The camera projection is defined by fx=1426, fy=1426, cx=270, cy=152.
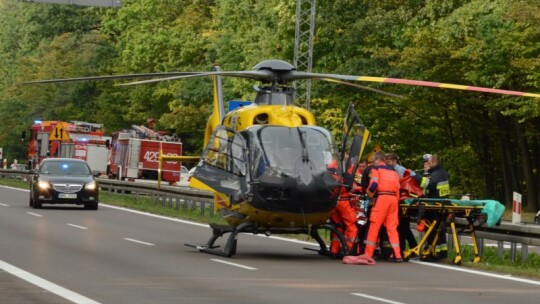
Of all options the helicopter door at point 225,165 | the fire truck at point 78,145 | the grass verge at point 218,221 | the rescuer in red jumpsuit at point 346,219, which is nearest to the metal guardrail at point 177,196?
the grass verge at point 218,221

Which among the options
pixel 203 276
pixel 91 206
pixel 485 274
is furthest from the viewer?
pixel 91 206

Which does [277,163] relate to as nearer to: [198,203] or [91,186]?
[91,186]

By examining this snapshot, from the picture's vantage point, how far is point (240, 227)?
22.6m

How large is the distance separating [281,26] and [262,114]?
36141 mm

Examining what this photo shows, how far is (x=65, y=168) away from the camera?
136 ft

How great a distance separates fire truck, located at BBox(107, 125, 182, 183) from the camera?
67.1 meters

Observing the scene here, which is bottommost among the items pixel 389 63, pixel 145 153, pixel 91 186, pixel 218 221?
pixel 218 221

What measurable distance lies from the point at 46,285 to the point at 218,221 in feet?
60.2

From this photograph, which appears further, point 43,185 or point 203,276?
point 43,185

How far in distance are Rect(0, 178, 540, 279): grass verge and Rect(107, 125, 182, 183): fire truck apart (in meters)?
4.88

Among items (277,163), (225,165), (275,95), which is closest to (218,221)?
(225,165)

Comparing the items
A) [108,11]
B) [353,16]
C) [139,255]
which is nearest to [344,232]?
[139,255]

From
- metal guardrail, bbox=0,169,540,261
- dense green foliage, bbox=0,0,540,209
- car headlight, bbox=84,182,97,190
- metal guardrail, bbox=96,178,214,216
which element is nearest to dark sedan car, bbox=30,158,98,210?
car headlight, bbox=84,182,97,190

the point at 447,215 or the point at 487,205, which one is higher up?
the point at 487,205
